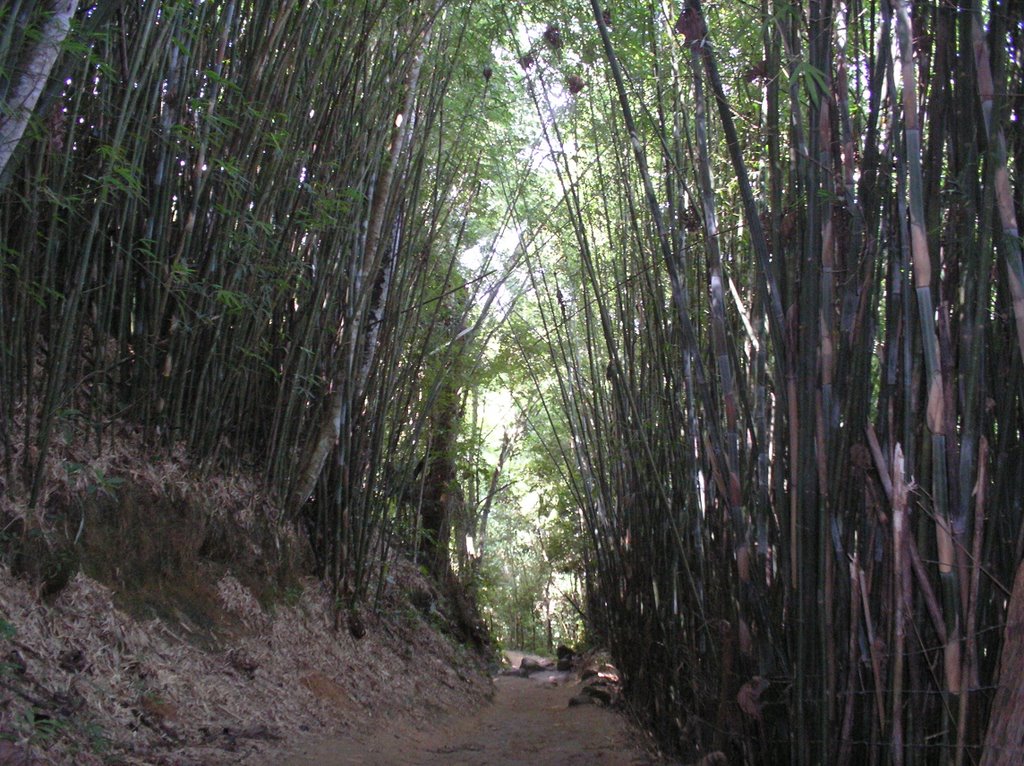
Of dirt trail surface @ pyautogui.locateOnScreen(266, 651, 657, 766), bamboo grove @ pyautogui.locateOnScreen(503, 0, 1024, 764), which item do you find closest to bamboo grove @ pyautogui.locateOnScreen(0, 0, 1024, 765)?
bamboo grove @ pyautogui.locateOnScreen(503, 0, 1024, 764)

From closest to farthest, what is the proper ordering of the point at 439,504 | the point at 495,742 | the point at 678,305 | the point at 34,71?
1. the point at 34,71
2. the point at 678,305
3. the point at 495,742
4. the point at 439,504

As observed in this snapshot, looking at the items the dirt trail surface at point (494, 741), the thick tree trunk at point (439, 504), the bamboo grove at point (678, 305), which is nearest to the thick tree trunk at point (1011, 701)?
the bamboo grove at point (678, 305)

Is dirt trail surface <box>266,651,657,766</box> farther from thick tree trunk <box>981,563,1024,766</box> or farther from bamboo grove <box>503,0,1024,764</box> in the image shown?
thick tree trunk <box>981,563,1024,766</box>

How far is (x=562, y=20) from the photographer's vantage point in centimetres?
390

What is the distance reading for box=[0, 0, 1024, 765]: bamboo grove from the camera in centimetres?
150

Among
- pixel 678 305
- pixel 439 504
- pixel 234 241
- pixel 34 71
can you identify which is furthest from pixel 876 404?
pixel 439 504

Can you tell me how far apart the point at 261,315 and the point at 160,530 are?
2.78 feet

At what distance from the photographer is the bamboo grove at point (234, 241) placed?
238 centimetres

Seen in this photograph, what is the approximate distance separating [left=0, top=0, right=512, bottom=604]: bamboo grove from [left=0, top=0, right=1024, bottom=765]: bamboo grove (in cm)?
2

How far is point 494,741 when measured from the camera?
3.99 metres

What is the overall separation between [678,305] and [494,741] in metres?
2.57

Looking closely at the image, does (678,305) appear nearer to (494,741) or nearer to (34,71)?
(34,71)

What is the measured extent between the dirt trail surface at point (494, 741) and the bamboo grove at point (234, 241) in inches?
35.7

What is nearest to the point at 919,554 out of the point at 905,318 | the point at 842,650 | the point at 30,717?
the point at 842,650
